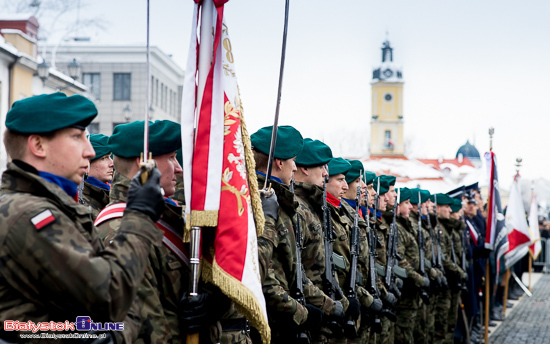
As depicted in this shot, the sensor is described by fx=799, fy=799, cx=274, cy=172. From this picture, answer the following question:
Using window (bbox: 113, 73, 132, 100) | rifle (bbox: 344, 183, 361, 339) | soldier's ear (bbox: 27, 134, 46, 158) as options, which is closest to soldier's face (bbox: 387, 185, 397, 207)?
rifle (bbox: 344, 183, 361, 339)

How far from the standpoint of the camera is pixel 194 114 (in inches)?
142

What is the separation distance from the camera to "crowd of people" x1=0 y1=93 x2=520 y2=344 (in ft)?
8.55

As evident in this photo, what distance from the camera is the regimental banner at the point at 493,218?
12.4 m

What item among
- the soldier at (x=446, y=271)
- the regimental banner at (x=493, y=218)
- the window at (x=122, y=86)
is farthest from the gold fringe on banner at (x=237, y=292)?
the window at (x=122, y=86)

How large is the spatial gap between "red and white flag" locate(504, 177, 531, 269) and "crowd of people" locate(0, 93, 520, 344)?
268 inches

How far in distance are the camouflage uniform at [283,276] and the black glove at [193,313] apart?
943 millimetres

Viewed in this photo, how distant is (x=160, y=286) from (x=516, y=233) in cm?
1181

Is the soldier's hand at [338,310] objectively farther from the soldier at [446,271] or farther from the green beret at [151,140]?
the soldier at [446,271]

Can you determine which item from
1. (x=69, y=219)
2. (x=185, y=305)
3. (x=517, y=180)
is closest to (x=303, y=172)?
(x=185, y=305)

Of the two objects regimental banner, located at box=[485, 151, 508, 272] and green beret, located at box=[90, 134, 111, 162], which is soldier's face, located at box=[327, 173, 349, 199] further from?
regimental banner, located at box=[485, 151, 508, 272]

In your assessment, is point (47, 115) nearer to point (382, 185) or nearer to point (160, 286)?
point (160, 286)

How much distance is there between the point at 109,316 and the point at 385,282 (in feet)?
16.7

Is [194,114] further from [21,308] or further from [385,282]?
[385,282]

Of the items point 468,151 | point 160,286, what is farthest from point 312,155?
point 468,151
